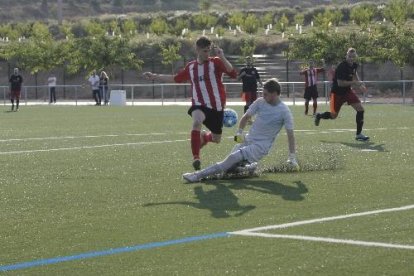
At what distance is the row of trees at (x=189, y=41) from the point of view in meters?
56.7

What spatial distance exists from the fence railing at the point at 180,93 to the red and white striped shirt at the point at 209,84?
28.8m

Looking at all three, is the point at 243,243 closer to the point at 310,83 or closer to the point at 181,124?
→ the point at 181,124

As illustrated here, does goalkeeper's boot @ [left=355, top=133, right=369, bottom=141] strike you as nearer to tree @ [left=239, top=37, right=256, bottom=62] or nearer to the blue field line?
the blue field line

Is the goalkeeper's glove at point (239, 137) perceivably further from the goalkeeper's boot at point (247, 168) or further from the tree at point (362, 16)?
the tree at point (362, 16)

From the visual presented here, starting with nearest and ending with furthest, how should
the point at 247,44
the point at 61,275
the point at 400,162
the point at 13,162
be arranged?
the point at 61,275
the point at 400,162
the point at 13,162
the point at 247,44

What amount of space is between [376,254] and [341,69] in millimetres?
14187

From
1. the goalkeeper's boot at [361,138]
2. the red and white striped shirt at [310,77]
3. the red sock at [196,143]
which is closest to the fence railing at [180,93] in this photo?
the red and white striped shirt at [310,77]

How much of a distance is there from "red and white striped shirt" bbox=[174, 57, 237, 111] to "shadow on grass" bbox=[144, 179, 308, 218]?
2.04 meters

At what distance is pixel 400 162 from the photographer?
15281mm

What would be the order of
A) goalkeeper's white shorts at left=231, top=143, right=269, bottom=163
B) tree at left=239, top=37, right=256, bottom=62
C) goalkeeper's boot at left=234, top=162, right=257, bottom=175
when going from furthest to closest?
tree at left=239, top=37, right=256, bottom=62, goalkeeper's boot at left=234, top=162, right=257, bottom=175, goalkeeper's white shorts at left=231, top=143, right=269, bottom=163

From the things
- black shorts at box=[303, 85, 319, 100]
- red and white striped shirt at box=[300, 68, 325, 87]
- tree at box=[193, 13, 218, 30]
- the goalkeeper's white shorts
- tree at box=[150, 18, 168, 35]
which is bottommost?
the goalkeeper's white shorts

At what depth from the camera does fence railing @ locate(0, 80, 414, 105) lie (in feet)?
161

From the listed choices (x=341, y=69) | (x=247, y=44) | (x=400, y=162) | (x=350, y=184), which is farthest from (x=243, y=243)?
(x=247, y=44)

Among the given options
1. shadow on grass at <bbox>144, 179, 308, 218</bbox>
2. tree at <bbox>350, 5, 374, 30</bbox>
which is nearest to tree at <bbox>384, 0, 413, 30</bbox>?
tree at <bbox>350, 5, 374, 30</bbox>
